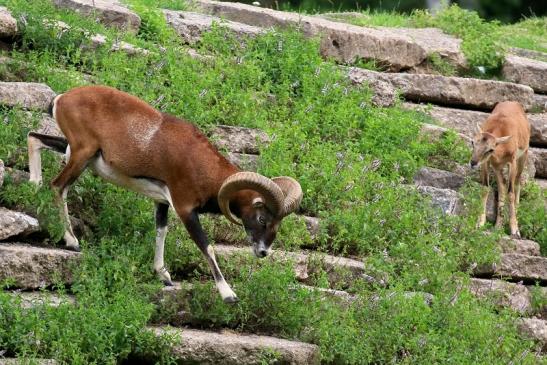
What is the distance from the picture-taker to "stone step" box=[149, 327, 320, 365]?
35.9 feet

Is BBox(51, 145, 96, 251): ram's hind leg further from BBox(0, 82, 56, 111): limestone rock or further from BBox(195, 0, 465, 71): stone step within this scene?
BBox(195, 0, 465, 71): stone step

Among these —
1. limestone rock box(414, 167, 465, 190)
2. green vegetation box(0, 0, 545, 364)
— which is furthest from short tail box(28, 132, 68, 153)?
limestone rock box(414, 167, 465, 190)

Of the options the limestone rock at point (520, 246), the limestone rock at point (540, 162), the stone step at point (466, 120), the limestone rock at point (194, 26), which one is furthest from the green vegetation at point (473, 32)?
the limestone rock at point (520, 246)

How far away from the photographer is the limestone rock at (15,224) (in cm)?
1148

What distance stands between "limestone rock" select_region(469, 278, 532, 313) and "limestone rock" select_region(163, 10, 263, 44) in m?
5.05

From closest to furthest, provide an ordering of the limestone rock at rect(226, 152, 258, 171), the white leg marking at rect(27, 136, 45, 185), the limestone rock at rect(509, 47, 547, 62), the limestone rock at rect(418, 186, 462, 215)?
1. the white leg marking at rect(27, 136, 45, 185)
2. the limestone rock at rect(226, 152, 258, 171)
3. the limestone rock at rect(418, 186, 462, 215)
4. the limestone rock at rect(509, 47, 547, 62)

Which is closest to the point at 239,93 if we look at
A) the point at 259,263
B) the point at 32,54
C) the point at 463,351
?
the point at 32,54

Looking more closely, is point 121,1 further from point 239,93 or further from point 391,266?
point 391,266

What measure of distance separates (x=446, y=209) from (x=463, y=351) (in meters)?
3.35

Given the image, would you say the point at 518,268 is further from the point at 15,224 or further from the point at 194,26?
the point at 15,224

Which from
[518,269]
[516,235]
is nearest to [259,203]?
Result: [518,269]

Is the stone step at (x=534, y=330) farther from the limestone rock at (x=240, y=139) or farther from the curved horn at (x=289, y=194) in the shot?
the limestone rock at (x=240, y=139)

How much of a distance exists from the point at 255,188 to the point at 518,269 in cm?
481

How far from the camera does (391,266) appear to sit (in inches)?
527
